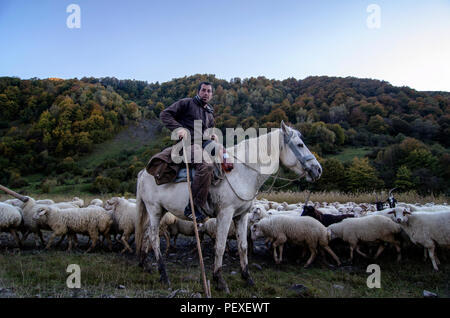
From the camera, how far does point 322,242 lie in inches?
254

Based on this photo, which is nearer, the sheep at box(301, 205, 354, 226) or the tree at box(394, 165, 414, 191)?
the sheep at box(301, 205, 354, 226)

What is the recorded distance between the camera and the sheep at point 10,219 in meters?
6.88

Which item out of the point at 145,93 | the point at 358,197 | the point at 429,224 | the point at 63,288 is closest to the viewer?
the point at 63,288

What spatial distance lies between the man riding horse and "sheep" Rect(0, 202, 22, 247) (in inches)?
256

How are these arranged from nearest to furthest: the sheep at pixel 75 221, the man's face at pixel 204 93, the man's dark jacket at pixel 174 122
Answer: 1. the man's dark jacket at pixel 174 122
2. the man's face at pixel 204 93
3. the sheep at pixel 75 221

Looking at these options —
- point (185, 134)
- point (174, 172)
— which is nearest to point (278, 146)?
point (185, 134)

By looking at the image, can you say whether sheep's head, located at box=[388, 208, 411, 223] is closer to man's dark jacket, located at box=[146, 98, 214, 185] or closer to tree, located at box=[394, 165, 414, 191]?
man's dark jacket, located at box=[146, 98, 214, 185]

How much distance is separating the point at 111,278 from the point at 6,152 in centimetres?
6840

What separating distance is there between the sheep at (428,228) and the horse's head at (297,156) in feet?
12.7

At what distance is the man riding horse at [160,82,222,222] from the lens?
3746 millimetres

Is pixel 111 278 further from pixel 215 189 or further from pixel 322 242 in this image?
pixel 322 242

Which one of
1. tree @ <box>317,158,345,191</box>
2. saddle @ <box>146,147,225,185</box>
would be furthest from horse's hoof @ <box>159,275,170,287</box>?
tree @ <box>317,158,345,191</box>

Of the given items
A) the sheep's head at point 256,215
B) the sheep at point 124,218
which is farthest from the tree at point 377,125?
the sheep at point 124,218

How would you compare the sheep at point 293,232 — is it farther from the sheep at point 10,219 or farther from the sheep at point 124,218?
the sheep at point 10,219
